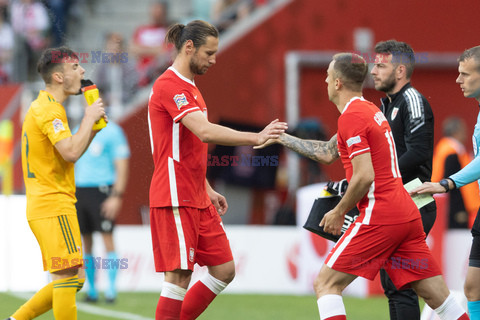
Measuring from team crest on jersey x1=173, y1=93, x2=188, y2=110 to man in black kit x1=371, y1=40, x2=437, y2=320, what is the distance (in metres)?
1.52

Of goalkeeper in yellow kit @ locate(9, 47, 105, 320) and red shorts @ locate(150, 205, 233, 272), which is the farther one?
goalkeeper in yellow kit @ locate(9, 47, 105, 320)

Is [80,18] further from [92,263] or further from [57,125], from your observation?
[57,125]

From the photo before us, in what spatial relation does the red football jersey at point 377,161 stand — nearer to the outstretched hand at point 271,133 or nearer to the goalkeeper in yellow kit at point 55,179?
the outstretched hand at point 271,133

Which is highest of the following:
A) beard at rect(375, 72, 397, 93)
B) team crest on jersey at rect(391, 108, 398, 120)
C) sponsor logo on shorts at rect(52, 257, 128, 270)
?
beard at rect(375, 72, 397, 93)

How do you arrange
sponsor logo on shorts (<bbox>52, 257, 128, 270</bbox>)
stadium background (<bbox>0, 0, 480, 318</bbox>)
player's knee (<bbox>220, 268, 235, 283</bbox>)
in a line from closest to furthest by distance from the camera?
1. sponsor logo on shorts (<bbox>52, 257, 128, 270</bbox>)
2. player's knee (<bbox>220, 268, 235, 283</bbox>)
3. stadium background (<bbox>0, 0, 480, 318</bbox>)

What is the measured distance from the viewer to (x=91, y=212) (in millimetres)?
9633

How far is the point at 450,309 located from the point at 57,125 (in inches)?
115

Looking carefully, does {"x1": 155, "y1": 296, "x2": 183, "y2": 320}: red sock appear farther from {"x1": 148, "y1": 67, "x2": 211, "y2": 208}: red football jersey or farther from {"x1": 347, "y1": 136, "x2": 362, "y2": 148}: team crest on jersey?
{"x1": 347, "y1": 136, "x2": 362, "y2": 148}: team crest on jersey

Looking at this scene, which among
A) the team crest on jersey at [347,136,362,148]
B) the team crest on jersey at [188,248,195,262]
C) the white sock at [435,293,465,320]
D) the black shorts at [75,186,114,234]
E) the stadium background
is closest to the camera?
the team crest on jersey at [347,136,362,148]

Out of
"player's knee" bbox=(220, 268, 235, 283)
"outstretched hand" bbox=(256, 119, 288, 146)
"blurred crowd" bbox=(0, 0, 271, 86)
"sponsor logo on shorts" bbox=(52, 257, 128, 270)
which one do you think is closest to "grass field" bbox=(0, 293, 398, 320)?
"sponsor logo on shorts" bbox=(52, 257, 128, 270)

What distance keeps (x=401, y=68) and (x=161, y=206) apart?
2014 mm

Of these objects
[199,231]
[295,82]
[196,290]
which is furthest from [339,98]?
[295,82]

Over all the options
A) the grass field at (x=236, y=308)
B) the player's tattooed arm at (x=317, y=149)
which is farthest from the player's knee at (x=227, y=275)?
the grass field at (x=236, y=308)

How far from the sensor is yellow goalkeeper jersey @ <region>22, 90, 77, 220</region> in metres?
5.94
